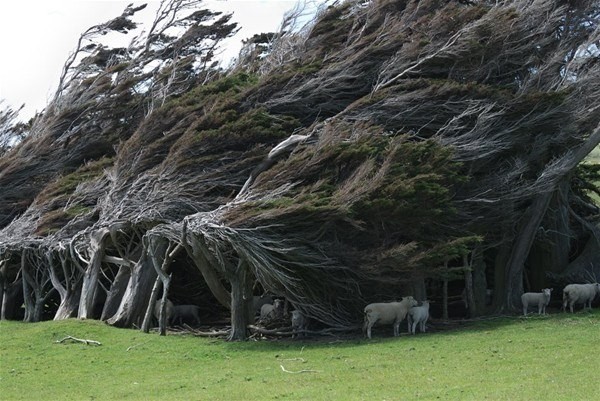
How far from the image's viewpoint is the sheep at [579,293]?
981 inches

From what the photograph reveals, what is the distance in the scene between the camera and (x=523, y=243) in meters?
26.4

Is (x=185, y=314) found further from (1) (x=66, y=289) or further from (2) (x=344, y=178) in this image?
(2) (x=344, y=178)

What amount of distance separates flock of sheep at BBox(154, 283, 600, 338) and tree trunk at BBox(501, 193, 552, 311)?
2.37 feet

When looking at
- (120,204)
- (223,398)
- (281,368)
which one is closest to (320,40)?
(120,204)

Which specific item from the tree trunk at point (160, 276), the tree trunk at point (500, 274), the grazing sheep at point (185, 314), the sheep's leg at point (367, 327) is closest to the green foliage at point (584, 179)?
the tree trunk at point (500, 274)

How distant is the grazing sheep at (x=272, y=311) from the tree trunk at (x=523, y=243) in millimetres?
6789

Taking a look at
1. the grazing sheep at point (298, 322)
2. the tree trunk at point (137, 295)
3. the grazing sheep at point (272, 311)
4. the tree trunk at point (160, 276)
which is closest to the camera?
the grazing sheep at point (298, 322)

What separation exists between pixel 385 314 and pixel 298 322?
2.33 metres

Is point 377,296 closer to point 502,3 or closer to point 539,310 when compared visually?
point 539,310

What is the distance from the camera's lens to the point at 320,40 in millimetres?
30344

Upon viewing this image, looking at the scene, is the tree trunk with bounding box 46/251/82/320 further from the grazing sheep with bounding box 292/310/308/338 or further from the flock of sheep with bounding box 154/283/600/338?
the grazing sheep with bounding box 292/310/308/338

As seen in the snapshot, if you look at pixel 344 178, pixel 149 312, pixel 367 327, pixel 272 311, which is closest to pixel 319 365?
pixel 367 327

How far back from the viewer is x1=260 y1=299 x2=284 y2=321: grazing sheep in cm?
2444

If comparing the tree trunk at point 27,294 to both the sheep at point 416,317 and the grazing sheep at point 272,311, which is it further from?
the sheep at point 416,317
